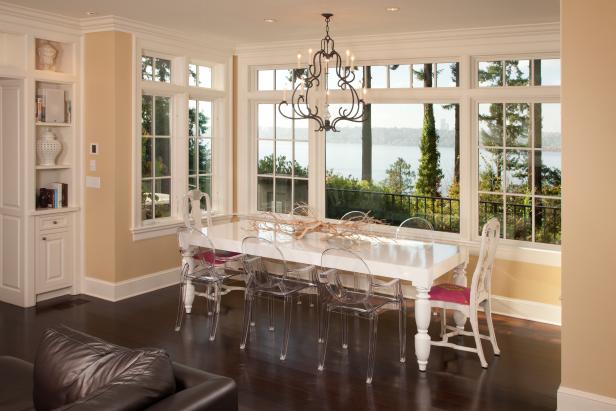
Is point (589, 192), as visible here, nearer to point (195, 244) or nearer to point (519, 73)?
point (519, 73)

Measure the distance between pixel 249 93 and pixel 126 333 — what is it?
3.34 metres

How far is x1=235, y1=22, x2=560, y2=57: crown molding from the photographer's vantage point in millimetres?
5609

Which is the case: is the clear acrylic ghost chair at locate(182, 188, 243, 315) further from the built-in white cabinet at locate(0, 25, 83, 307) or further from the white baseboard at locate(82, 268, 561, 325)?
the built-in white cabinet at locate(0, 25, 83, 307)

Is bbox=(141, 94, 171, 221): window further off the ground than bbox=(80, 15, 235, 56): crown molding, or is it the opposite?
bbox=(80, 15, 235, 56): crown molding

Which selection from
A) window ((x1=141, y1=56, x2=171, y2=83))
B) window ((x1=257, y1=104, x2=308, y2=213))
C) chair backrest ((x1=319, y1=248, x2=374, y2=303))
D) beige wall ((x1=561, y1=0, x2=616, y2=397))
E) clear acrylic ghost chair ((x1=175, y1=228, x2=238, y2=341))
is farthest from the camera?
window ((x1=257, y1=104, x2=308, y2=213))

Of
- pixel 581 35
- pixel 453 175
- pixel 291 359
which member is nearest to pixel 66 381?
pixel 291 359

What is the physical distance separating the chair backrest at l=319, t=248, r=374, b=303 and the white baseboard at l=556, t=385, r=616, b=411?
1393mm

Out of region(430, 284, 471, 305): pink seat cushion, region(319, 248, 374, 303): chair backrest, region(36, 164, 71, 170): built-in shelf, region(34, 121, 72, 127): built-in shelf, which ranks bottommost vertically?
region(430, 284, 471, 305): pink seat cushion

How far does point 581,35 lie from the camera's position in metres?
3.44

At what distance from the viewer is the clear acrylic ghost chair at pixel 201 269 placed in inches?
205

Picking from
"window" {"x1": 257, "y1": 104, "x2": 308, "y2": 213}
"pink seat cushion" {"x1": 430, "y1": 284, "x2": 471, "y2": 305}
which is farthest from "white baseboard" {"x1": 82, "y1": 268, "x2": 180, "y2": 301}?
"pink seat cushion" {"x1": 430, "y1": 284, "x2": 471, "y2": 305}

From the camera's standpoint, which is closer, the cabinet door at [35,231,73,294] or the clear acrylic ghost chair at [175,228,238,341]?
the clear acrylic ghost chair at [175,228,238,341]

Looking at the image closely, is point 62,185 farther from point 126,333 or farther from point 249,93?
point 249,93

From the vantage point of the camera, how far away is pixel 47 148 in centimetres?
600
